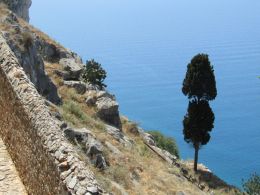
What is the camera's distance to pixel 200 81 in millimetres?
41250

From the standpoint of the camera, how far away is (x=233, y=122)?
541 feet

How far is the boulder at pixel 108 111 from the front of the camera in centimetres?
3075

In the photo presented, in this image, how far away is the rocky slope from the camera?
790 inches

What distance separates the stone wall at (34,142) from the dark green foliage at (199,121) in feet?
95.2

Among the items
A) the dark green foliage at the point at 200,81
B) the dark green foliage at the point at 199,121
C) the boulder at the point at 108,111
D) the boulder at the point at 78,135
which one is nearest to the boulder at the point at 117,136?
the boulder at the point at 108,111

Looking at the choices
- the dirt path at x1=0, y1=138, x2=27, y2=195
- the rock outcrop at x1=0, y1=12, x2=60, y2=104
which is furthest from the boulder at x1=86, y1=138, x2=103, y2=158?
the dirt path at x1=0, y1=138, x2=27, y2=195

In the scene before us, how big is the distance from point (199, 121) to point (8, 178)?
3107 cm

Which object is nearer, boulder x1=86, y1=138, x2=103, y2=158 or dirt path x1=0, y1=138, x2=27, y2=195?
dirt path x1=0, y1=138, x2=27, y2=195

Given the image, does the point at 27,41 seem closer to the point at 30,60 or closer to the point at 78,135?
the point at 30,60

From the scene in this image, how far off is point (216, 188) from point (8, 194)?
2913cm

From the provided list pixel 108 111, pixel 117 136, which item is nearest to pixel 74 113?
pixel 117 136

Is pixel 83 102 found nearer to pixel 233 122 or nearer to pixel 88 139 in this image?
pixel 88 139

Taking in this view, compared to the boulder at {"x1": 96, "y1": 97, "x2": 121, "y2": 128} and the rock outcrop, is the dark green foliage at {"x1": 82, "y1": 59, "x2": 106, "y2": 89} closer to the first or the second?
the boulder at {"x1": 96, "y1": 97, "x2": 121, "y2": 128}

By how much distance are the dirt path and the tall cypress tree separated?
1187 inches
